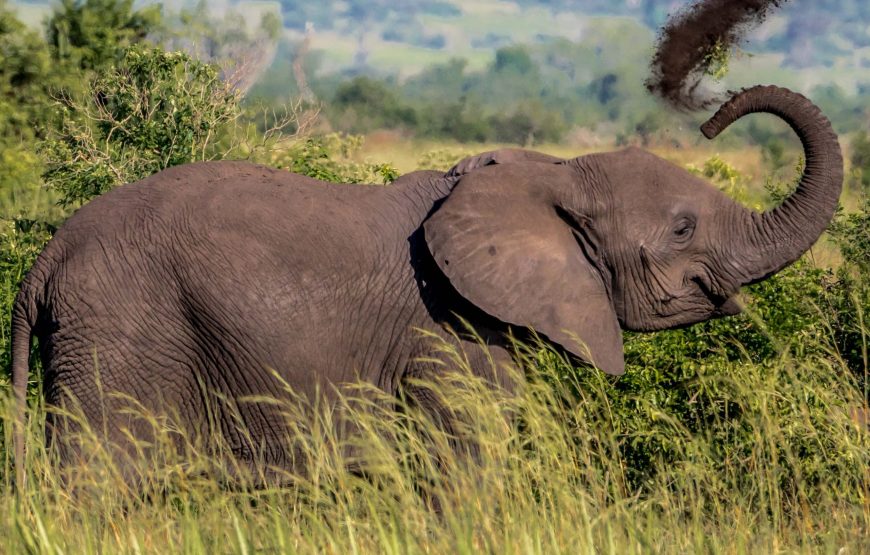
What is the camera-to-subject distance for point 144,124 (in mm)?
8398

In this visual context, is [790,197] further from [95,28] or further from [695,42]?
[95,28]

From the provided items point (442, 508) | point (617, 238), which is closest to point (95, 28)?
point (617, 238)

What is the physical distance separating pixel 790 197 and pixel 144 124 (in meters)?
4.30

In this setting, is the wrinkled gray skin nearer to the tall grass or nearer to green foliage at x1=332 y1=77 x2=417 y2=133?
the tall grass

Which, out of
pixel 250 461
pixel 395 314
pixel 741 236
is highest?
pixel 741 236

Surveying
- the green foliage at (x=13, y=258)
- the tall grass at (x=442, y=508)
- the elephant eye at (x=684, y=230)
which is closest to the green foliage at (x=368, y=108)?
the green foliage at (x=13, y=258)

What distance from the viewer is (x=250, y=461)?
5.25 m

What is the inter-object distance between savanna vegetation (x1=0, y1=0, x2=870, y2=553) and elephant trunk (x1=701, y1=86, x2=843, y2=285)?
320 millimetres

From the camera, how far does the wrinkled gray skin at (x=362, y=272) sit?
509 cm

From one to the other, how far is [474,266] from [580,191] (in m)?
0.51

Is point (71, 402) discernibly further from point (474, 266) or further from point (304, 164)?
point (304, 164)

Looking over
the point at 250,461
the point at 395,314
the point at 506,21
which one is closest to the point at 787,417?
the point at 395,314

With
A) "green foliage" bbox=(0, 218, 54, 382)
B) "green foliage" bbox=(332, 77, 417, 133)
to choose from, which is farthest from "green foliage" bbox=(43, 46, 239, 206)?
"green foliage" bbox=(332, 77, 417, 133)

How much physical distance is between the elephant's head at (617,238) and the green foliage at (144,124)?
3.21 metres
